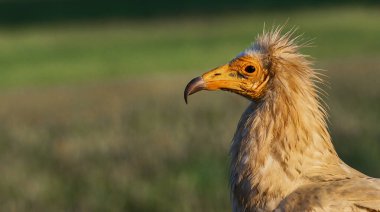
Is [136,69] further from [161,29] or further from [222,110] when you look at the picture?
[222,110]

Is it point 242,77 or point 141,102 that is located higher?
point 242,77

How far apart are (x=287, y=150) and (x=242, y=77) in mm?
628

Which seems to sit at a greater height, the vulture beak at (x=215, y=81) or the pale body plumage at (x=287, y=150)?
the vulture beak at (x=215, y=81)

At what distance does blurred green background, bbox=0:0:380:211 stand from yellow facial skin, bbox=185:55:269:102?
1637 mm

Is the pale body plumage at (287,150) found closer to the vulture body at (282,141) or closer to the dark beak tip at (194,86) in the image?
the vulture body at (282,141)

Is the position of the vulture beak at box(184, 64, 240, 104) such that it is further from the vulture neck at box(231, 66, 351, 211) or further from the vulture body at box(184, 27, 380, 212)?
the vulture neck at box(231, 66, 351, 211)

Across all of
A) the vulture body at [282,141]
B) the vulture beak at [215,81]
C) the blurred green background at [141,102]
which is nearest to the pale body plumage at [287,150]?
the vulture body at [282,141]

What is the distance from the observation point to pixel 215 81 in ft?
23.2

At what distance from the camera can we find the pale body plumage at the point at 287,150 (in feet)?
21.4

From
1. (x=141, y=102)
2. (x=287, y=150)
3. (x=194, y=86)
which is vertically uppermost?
(x=194, y=86)

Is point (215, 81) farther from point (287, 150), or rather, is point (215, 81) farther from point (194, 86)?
point (287, 150)

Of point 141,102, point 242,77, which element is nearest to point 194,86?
point 242,77

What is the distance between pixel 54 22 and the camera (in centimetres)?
4138

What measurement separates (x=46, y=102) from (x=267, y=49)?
14.4 m
